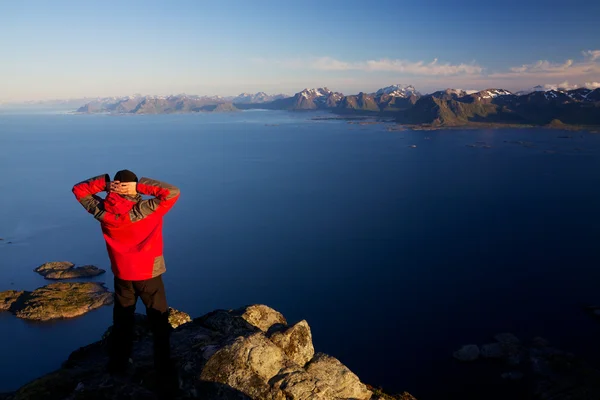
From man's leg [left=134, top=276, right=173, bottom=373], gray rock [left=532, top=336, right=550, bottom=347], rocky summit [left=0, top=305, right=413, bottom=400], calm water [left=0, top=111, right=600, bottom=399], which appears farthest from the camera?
calm water [left=0, top=111, right=600, bottom=399]

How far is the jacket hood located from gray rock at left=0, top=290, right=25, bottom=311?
2636 inches

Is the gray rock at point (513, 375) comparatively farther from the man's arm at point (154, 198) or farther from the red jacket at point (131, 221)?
the man's arm at point (154, 198)

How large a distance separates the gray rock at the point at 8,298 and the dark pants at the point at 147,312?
6582 cm

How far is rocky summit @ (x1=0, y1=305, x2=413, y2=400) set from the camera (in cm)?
675

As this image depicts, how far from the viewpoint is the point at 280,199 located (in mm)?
106000

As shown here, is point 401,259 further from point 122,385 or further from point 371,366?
point 122,385

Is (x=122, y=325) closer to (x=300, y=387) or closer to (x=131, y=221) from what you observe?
(x=131, y=221)

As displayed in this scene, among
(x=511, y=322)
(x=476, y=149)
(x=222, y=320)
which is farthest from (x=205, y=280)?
(x=476, y=149)

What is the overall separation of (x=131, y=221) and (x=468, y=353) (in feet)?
157

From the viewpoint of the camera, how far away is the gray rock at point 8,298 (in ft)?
186

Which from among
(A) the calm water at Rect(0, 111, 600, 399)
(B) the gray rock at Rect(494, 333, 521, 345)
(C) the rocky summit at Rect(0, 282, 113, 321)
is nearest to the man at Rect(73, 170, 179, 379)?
(A) the calm water at Rect(0, 111, 600, 399)

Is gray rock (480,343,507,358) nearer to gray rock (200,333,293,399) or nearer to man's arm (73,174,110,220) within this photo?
gray rock (200,333,293,399)

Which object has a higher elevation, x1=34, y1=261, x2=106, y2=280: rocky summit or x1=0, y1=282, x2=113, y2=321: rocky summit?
x1=34, y1=261, x2=106, y2=280: rocky summit

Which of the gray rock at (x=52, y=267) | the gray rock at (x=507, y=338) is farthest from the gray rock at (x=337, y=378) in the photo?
the gray rock at (x=52, y=267)
